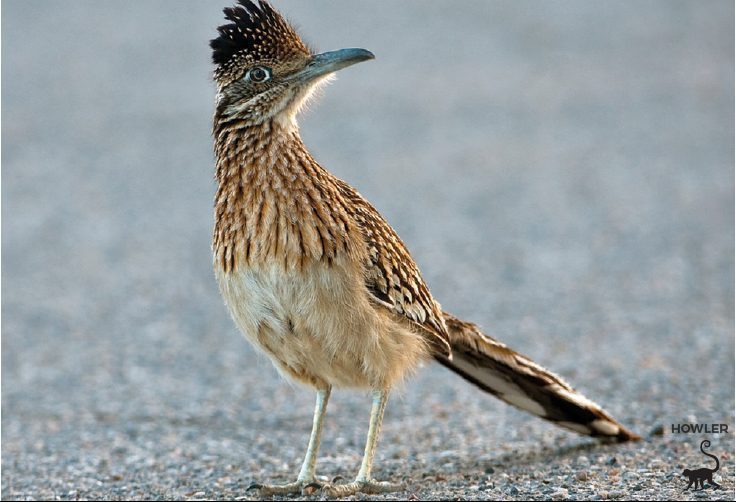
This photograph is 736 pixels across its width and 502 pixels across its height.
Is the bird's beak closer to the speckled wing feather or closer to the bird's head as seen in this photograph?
the bird's head

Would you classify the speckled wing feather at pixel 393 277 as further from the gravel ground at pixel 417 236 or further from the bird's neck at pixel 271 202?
the gravel ground at pixel 417 236

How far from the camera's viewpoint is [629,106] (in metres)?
19.6

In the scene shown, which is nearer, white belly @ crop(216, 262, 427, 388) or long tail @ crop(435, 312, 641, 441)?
white belly @ crop(216, 262, 427, 388)

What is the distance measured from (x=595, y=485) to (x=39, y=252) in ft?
29.6

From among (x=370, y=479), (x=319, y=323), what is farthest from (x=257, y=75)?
(x=370, y=479)

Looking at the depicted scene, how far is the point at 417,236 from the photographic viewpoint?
46.5ft

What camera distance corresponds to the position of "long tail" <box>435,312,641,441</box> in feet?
24.5

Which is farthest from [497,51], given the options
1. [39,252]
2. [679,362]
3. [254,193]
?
[254,193]

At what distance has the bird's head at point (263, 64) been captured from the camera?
6.75m

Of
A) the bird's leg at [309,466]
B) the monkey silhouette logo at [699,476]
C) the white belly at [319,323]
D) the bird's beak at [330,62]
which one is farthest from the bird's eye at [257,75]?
the monkey silhouette logo at [699,476]

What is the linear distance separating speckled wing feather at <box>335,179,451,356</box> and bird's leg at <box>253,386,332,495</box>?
0.73 m

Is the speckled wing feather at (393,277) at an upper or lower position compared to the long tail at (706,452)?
upper

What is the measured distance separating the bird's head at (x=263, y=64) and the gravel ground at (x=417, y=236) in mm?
2353

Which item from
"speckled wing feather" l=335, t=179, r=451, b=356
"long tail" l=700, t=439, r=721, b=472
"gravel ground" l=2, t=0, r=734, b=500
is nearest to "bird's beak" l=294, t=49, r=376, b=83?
"speckled wing feather" l=335, t=179, r=451, b=356
